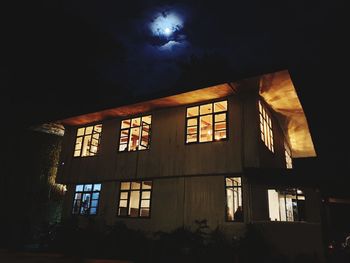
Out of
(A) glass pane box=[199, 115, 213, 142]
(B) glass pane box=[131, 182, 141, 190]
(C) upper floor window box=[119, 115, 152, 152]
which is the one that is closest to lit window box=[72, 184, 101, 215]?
(B) glass pane box=[131, 182, 141, 190]

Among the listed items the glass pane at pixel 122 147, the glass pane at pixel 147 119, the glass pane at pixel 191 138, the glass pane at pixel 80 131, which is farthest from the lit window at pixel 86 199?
the glass pane at pixel 191 138

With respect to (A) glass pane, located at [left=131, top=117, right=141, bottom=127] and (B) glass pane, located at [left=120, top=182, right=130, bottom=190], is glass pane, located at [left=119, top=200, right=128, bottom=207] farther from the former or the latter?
(A) glass pane, located at [left=131, top=117, right=141, bottom=127]

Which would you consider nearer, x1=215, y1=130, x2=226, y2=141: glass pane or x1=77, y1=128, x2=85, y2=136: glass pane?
x1=215, y1=130, x2=226, y2=141: glass pane

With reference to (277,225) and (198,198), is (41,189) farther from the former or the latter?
(277,225)

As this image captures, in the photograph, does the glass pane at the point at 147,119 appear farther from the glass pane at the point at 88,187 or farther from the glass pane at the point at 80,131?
the glass pane at the point at 88,187

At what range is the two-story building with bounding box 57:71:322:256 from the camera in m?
10.6

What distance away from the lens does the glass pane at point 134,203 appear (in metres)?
14.2

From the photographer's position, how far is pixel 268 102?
1338cm

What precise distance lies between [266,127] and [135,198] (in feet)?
25.6

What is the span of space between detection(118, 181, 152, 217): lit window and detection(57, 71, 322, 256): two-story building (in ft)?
0.17

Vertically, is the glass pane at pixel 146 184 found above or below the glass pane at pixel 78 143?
below

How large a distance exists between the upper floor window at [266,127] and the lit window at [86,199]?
9.40m

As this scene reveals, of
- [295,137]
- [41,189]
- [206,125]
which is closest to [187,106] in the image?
[206,125]

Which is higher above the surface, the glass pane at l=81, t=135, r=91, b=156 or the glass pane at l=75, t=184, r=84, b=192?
the glass pane at l=81, t=135, r=91, b=156
